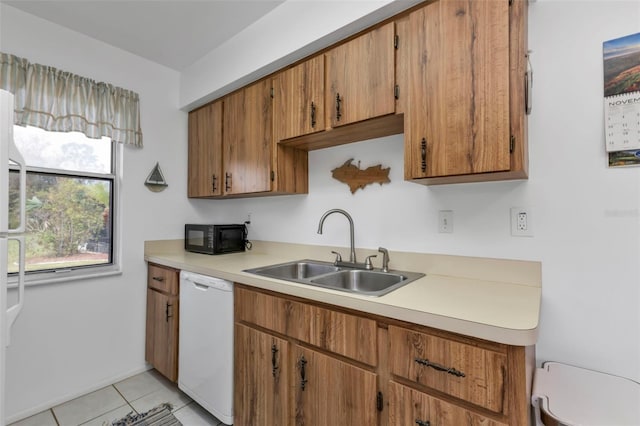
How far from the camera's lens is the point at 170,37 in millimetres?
2123

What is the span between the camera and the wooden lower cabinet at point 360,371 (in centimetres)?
84

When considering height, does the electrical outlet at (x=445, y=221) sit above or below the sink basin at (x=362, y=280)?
above

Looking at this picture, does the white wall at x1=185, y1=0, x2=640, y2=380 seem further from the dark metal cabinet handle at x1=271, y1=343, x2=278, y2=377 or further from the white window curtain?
the white window curtain

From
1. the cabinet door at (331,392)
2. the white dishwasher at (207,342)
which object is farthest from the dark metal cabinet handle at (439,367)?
the white dishwasher at (207,342)

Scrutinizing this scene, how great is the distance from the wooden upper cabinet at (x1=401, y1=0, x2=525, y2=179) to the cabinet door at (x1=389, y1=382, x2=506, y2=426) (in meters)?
0.84

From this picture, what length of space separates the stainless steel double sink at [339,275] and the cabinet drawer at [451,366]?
1.28ft

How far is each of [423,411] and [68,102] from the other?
8.84 feet

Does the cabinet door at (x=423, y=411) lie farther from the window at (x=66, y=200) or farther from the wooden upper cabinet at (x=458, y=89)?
the window at (x=66, y=200)

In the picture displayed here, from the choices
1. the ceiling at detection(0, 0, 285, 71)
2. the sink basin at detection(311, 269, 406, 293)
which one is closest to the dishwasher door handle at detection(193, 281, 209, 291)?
the sink basin at detection(311, 269, 406, 293)

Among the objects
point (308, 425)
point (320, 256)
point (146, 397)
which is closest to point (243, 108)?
point (320, 256)

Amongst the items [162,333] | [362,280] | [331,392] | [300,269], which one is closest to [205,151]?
[300,269]

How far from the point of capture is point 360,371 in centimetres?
110

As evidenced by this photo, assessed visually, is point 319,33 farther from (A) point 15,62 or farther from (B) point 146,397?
(B) point 146,397

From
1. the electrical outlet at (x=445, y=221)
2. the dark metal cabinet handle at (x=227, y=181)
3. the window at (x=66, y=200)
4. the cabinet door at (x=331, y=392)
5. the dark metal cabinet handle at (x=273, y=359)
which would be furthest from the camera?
the dark metal cabinet handle at (x=227, y=181)
